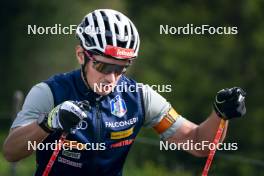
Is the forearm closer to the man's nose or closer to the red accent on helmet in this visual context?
the man's nose

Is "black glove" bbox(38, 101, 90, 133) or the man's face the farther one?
the man's face

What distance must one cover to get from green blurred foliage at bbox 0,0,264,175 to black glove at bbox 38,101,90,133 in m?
15.8

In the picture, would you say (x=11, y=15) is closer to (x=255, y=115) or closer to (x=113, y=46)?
(x=255, y=115)

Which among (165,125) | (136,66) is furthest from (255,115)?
(165,125)

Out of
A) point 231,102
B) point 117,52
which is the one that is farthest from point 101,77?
point 231,102

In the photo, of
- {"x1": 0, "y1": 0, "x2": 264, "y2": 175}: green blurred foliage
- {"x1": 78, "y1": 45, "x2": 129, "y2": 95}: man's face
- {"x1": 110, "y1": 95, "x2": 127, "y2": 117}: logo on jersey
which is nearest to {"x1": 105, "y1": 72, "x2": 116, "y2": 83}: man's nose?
{"x1": 78, "y1": 45, "x2": 129, "y2": 95}: man's face

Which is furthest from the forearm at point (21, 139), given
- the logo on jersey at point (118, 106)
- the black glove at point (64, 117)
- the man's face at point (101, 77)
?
the logo on jersey at point (118, 106)

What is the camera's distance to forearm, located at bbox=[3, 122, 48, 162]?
17.1 feet

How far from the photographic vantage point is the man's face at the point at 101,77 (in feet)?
17.9

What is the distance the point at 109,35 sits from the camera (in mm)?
5539

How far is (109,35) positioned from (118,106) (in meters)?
0.52

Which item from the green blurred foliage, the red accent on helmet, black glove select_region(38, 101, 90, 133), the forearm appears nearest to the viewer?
black glove select_region(38, 101, 90, 133)

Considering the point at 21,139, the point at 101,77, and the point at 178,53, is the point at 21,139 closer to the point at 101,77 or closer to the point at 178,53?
the point at 101,77

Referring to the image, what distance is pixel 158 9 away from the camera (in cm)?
2553
